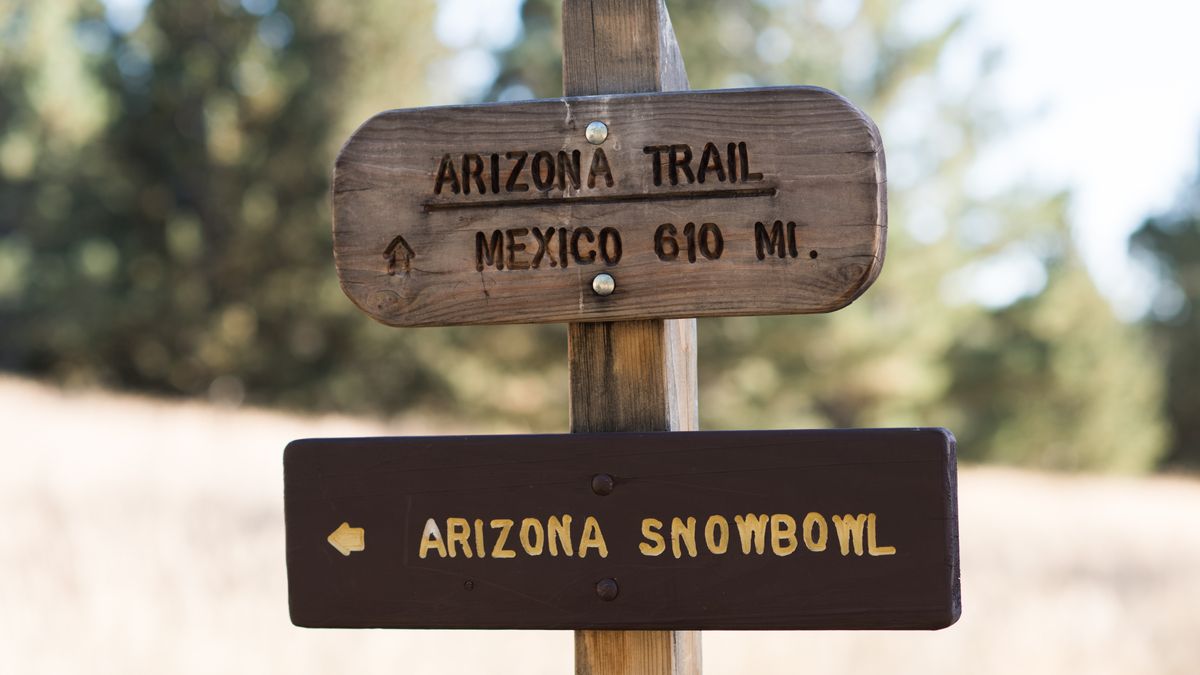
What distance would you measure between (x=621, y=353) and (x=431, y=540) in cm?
37

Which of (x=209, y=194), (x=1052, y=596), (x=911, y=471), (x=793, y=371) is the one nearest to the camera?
(x=911, y=471)

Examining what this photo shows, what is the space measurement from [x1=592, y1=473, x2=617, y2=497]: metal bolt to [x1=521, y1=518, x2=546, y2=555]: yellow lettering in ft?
0.30

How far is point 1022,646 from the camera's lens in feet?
12.3

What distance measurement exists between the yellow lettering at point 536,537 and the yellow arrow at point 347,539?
0.23 meters

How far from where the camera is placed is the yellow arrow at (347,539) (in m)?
1.42

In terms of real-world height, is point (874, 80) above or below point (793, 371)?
above

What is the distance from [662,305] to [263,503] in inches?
186

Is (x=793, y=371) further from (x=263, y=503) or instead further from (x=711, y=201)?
(x=711, y=201)

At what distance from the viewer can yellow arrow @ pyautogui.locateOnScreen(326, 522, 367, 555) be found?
142 cm

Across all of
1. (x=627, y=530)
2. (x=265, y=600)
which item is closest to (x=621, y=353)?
(x=627, y=530)

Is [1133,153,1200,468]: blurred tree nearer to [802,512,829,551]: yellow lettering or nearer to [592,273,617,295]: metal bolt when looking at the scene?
[802,512,829,551]: yellow lettering

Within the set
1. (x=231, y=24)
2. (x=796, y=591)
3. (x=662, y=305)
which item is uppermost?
(x=231, y=24)

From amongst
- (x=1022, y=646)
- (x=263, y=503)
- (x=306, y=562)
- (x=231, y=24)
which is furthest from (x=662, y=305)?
(x=231, y=24)

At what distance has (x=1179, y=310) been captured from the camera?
79.0ft
